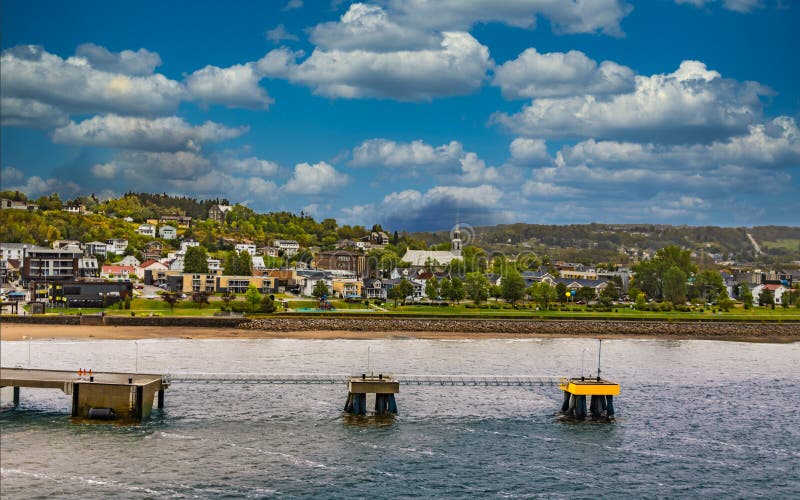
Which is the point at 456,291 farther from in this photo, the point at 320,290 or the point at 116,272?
the point at 116,272

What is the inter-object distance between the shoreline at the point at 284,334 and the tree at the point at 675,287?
24.4 meters

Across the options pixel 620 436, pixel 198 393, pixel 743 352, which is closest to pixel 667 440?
pixel 620 436

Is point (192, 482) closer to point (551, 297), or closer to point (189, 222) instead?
point (551, 297)

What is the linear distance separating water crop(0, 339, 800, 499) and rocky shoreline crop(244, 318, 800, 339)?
72.4 feet

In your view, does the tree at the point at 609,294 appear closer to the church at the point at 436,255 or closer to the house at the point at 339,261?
the house at the point at 339,261

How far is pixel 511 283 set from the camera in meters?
96.7

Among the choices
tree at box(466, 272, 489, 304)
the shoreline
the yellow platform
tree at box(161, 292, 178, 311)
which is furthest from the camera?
tree at box(466, 272, 489, 304)

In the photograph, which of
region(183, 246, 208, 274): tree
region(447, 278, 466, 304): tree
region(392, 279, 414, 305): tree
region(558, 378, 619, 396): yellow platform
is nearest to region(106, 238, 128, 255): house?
region(183, 246, 208, 274): tree

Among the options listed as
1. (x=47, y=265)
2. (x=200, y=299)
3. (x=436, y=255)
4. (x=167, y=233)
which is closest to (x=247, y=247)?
(x=167, y=233)

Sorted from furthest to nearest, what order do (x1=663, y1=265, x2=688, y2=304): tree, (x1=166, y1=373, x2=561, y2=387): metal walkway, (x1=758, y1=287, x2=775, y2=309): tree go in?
(x1=758, y1=287, x2=775, y2=309): tree < (x1=663, y1=265, x2=688, y2=304): tree < (x1=166, y1=373, x2=561, y2=387): metal walkway

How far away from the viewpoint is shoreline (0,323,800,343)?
2410 inches

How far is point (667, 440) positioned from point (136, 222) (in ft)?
A: 507

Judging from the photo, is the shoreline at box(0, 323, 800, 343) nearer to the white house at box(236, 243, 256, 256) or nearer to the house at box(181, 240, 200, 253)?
the house at box(181, 240, 200, 253)

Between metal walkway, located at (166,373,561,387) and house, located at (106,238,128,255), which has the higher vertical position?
house, located at (106,238,128,255)
